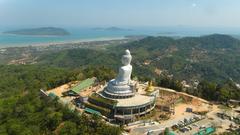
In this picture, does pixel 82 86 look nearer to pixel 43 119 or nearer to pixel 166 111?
pixel 43 119

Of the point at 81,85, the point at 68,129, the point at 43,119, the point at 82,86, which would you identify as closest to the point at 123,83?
the point at 82,86

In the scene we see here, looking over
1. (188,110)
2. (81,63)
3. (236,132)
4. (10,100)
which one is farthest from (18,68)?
(236,132)

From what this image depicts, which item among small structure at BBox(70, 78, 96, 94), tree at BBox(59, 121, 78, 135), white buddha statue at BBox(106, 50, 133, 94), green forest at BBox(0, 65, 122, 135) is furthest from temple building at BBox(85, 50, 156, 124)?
tree at BBox(59, 121, 78, 135)

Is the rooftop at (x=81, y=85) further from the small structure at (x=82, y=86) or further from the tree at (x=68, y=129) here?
the tree at (x=68, y=129)

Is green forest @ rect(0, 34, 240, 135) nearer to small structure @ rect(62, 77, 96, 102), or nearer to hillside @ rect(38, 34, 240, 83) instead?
hillside @ rect(38, 34, 240, 83)

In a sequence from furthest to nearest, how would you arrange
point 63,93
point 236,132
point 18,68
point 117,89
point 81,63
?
point 81,63 < point 18,68 < point 63,93 < point 117,89 < point 236,132

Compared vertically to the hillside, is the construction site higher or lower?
higher

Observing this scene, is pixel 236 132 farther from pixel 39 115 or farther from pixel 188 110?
pixel 39 115

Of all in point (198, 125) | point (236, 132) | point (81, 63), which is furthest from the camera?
point (81, 63)
